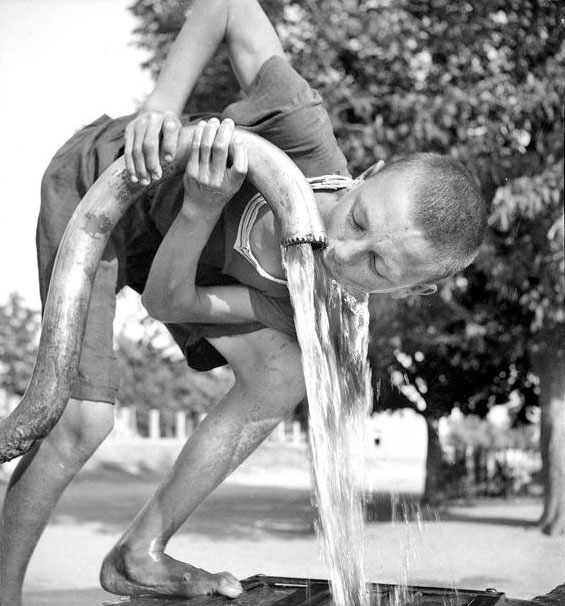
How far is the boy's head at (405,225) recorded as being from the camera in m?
1.37

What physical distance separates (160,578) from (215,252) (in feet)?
2.07

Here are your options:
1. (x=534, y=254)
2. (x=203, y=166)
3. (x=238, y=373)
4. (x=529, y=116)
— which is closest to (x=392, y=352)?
(x=534, y=254)

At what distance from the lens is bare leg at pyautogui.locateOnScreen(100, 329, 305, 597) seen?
5.52ft

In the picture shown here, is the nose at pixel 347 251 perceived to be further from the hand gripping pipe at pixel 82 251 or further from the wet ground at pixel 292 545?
the wet ground at pixel 292 545

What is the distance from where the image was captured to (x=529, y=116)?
213 inches

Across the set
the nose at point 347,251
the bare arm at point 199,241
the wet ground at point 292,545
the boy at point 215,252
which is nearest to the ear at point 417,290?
the boy at point 215,252

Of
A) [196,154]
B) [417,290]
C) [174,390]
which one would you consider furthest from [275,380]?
[174,390]

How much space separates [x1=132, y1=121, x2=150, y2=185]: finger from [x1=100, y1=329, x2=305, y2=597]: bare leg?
493 millimetres

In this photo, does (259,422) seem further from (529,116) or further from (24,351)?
(24,351)

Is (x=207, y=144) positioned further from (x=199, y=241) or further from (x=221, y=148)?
(x=199, y=241)

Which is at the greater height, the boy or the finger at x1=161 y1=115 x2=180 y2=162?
the finger at x1=161 y1=115 x2=180 y2=162

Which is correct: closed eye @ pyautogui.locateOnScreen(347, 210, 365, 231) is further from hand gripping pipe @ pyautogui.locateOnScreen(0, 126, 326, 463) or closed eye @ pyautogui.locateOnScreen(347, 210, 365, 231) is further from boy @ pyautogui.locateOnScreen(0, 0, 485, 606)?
hand gripping pipe @ pyautogui.locateOnScreen(0, 126, 326, 463)

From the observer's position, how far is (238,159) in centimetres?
132

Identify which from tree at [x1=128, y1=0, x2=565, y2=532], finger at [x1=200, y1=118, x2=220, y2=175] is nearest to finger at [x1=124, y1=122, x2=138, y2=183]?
finger at [x1=200, y1=118, x2=220, y2=175]
